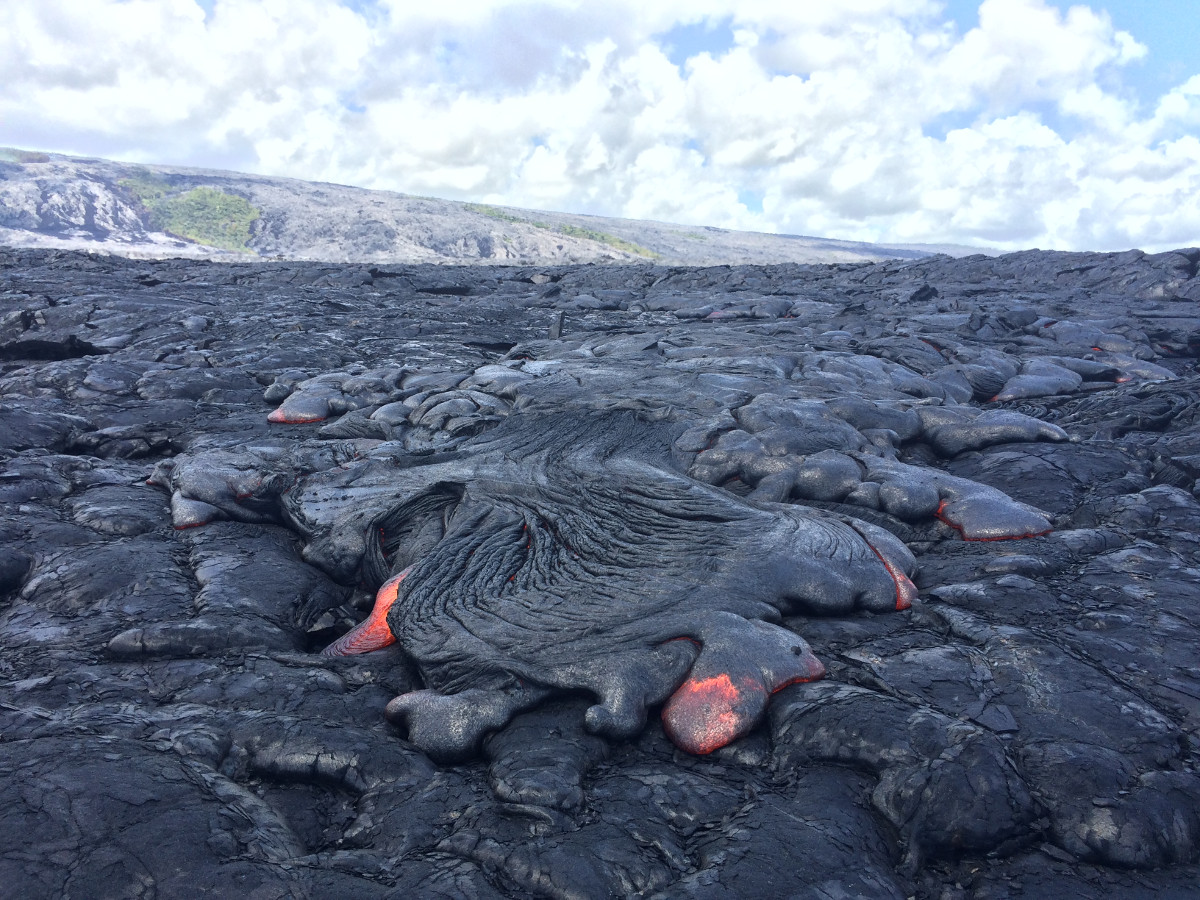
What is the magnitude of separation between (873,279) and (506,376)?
17505 mm

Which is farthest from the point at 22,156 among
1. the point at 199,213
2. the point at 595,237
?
the point at 595,237

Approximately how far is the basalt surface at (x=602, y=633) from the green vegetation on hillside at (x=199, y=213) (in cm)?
9057

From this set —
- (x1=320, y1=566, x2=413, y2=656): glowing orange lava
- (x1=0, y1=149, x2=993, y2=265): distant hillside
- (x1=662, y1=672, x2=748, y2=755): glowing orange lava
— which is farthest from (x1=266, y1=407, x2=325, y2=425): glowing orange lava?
(x1=0, y1=149, x2=993, y2=265): distant hillside

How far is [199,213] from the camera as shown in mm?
93938

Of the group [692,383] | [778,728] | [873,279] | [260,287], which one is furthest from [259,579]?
[873,279]

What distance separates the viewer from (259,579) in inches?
205

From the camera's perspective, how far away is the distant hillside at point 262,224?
3063 inches

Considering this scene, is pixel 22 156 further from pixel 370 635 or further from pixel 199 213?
pixel 370 635

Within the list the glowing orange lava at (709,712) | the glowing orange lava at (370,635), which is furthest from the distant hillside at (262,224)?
the glowing orange lava at (709,712)

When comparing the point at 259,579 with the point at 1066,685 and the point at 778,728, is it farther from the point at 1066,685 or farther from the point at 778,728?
the point at 1066,685

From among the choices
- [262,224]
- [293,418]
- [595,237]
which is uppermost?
[595,237]

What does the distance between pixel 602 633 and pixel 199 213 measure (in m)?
110

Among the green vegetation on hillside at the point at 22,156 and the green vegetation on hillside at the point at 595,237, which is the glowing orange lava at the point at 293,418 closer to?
the green vegetation on hillside at the point at 595,237

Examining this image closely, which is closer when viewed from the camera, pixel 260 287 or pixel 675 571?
pixel 675 571
